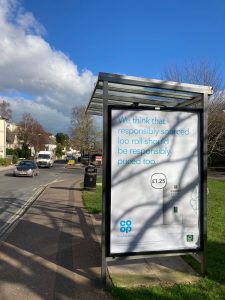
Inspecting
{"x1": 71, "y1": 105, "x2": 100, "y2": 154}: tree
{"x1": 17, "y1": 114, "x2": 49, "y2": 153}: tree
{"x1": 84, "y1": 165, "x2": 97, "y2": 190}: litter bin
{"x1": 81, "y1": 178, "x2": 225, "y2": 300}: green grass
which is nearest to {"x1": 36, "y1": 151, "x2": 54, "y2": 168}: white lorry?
{"x1": 71, "y1": 105, "x2": 100, "y2": 154}: tree

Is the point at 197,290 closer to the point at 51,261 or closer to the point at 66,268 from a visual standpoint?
the point at 66,268

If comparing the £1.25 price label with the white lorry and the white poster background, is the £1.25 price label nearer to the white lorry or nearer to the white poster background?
the white poster background

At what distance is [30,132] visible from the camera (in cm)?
9344

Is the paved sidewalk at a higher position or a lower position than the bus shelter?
lower

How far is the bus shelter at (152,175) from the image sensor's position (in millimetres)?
5188

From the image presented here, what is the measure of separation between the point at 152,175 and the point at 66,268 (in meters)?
1.91

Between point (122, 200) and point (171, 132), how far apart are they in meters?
1.16

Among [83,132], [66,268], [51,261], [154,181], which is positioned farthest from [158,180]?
[83,132]

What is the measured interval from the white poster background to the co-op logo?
1 centimetres

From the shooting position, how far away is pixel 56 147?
131250 mm

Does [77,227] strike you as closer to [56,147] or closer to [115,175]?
[115,175]

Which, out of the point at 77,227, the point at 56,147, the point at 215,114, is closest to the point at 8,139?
the point at 56,147

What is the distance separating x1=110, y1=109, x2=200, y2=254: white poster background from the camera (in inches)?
206

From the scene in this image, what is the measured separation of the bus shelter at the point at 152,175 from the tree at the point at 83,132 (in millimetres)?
64954
